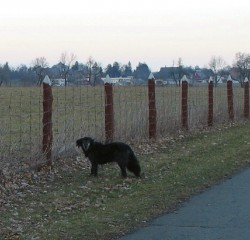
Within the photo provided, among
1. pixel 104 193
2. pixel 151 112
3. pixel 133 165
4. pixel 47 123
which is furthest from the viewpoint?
pixel 151 112

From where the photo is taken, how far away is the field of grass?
24.8ft

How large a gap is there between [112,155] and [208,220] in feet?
12.0

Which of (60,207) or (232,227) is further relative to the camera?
(60,207)

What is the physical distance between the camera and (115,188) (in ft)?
33.5

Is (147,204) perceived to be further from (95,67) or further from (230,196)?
(95,67)

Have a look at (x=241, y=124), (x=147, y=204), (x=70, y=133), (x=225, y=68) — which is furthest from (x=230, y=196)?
(x=225, y=68)

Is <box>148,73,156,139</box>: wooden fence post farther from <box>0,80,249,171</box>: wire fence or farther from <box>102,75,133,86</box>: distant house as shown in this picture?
<box>102,75,133,86</box>: distant house

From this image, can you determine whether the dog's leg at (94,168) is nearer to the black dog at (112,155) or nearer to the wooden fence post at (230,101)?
the black dog at (112,155)

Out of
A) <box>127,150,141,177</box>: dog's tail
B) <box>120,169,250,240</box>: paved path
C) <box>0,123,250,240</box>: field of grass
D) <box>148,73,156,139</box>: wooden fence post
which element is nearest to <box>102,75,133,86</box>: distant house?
<box>148,73,156,139</box>: wooden fence post

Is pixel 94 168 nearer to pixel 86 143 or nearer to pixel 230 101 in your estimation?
pixel 86 143

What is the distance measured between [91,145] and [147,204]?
2.83 meters

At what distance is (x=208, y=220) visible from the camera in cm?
800

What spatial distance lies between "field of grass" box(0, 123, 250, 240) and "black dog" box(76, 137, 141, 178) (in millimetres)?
253

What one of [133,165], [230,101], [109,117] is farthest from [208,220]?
[230,101]
